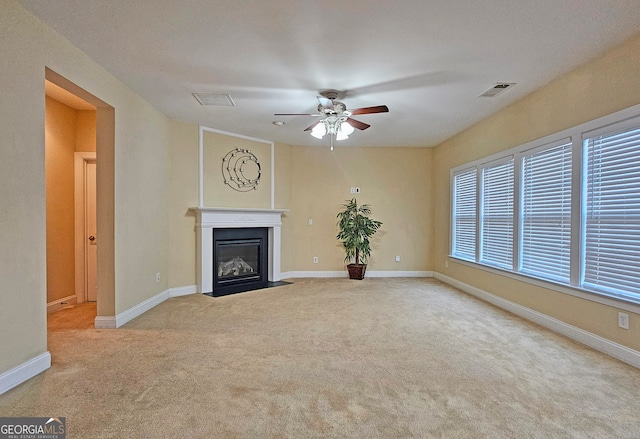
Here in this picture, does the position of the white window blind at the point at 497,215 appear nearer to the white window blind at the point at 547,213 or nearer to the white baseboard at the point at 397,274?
the white window blind at the point at 547,213

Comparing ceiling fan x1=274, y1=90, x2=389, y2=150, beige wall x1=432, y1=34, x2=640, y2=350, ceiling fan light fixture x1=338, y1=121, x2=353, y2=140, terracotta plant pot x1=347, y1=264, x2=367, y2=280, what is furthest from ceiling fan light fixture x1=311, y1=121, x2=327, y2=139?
terracotta plant pot x1=347, y1=264, x2=367, y2=280

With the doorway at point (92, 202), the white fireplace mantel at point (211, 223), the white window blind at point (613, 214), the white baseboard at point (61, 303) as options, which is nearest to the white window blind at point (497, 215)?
the white window blind at point (613, 214)

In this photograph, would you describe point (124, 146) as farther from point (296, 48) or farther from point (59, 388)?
point (59, 388)

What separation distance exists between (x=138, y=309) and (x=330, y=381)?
9.42ft

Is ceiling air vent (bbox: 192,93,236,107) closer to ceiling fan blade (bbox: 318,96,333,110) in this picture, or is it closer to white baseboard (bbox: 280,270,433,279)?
ceiling fan blade (bbox: 318,96,333,110)

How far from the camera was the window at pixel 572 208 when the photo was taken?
2.87m

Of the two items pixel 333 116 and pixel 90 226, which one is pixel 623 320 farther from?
pixel 90 226

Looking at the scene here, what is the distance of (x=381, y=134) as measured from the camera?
6016mm

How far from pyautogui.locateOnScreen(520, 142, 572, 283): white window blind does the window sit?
1cm

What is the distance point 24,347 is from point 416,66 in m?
4.00

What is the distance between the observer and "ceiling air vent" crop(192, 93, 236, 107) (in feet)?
13.5

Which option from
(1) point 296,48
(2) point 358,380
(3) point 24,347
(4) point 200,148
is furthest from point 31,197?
(4) point 200,148

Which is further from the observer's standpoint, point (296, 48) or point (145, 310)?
point (145, 310)

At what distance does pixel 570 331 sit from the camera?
3.38 m
